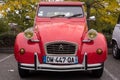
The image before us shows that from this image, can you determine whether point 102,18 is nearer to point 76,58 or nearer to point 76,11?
point 76,11

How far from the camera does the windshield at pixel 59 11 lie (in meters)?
8.46

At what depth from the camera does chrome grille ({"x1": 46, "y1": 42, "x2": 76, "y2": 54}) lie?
6.66 m

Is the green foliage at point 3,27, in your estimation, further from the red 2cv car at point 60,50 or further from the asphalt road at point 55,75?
the red 2cv car at point 60,50

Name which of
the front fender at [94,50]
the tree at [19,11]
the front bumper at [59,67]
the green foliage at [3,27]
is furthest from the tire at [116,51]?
the green foliage at [3,27]

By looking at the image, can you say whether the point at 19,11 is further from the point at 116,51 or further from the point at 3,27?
the point at 116,51

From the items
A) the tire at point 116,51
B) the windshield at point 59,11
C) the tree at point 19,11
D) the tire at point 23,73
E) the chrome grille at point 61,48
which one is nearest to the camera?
the chrome grille at point 61,48

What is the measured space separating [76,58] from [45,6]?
2562 mm

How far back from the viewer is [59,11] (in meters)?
8.55

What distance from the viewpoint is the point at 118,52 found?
33.6 feet

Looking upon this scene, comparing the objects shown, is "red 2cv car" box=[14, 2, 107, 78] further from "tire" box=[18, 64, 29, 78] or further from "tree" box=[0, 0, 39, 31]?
"tree" box=[0, 0, 39, 31]

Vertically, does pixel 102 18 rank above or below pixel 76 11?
below

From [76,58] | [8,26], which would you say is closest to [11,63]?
[76,58]

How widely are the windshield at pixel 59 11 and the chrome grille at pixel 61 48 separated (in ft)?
6.25

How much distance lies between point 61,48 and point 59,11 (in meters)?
2.15
